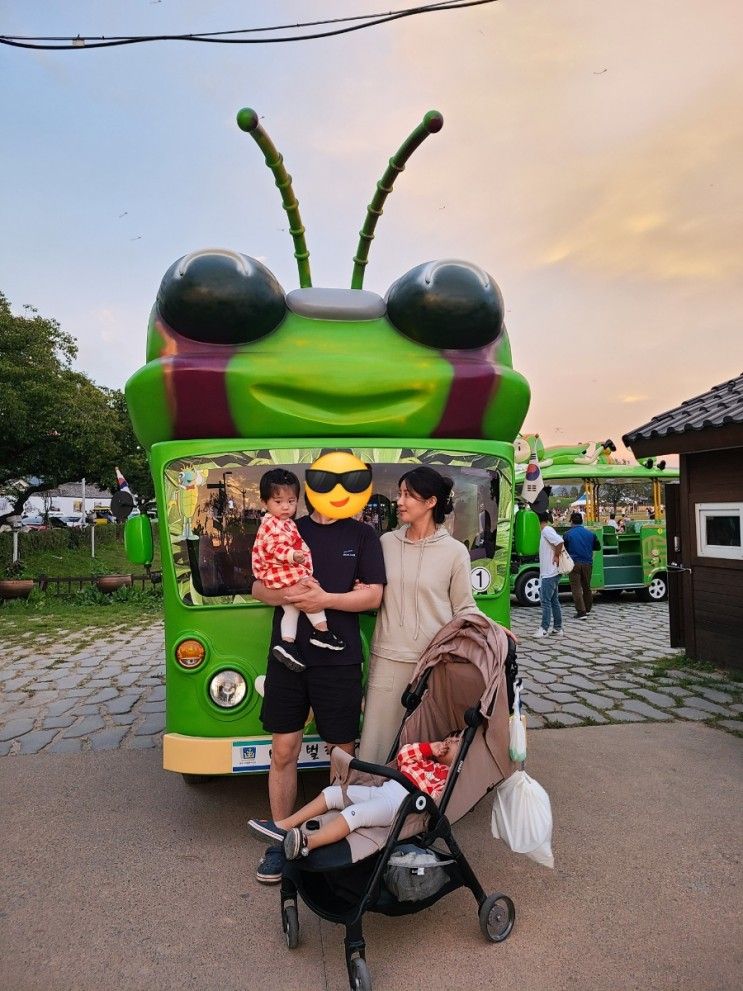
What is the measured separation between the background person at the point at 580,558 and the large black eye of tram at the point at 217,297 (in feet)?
27.3

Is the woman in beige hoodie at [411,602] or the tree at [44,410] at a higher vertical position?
the tree at [44,410]

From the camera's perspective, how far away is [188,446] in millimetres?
3578

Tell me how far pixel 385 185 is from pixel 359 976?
4528mm

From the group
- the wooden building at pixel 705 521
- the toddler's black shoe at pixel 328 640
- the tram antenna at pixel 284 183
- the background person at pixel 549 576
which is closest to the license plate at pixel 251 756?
the toddler's black shoe at pixel 328 640

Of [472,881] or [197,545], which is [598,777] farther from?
[197,545]

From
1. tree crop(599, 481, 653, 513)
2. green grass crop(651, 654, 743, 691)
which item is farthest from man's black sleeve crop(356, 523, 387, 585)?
tree crop(599, 481, 653, 513)

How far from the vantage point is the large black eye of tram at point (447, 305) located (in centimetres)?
377

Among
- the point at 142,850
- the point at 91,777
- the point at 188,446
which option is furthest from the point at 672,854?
the point at 91,777

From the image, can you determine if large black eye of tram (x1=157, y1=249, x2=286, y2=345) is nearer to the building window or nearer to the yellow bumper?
the yellow bumper

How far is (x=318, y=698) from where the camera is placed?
310 centimetres

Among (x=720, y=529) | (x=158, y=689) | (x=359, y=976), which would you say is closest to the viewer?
(x=359, y=976)

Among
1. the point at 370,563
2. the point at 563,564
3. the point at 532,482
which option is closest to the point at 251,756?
the point at 370,563

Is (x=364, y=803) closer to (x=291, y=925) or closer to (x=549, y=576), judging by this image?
(x=291, y=925)

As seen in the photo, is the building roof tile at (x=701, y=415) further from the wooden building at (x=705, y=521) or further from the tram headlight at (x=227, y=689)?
the tram headlight at (x=227, y=689)
